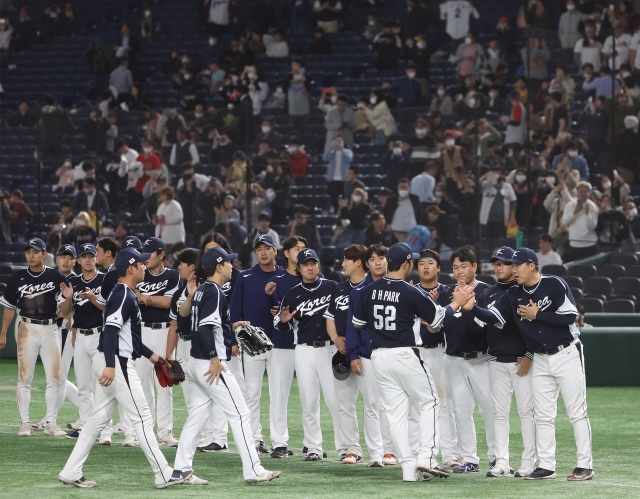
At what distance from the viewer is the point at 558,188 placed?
55.7 ft

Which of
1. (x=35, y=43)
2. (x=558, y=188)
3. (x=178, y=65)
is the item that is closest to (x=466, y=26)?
(x=178, y=65)

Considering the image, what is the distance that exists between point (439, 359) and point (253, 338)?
1568 mm

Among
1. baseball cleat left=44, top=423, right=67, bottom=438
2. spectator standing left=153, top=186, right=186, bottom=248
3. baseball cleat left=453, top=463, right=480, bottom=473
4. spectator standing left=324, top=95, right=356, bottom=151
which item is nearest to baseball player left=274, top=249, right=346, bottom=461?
baseball cleat left=453, top=463, right=480, bottom=473

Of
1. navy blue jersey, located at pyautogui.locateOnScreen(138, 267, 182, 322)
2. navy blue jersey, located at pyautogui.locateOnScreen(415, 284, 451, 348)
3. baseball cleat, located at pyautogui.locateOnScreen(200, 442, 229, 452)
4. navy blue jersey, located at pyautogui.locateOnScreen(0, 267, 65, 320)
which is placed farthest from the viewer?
navy blue jersey, located at pyautogui.locateOnScreen(0, 267, 65, 320)

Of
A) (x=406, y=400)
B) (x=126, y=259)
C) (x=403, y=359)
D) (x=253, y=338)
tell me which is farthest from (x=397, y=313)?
(x=126, y=259)

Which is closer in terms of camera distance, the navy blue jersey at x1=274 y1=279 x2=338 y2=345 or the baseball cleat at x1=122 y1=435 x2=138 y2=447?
the navy blue jersey at x1=274 y1=279 x2=338 y2=345

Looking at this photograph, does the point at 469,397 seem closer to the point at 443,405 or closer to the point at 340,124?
the point at 443,405

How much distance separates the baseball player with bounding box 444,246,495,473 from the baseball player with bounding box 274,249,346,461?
1142 mm

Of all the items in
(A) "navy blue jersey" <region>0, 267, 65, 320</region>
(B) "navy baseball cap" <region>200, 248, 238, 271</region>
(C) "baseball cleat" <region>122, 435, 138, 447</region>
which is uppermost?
(B) "navy baseball cap" <region>200, 248, 238, 271</region>

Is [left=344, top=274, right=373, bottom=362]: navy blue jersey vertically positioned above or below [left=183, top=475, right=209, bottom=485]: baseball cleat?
above

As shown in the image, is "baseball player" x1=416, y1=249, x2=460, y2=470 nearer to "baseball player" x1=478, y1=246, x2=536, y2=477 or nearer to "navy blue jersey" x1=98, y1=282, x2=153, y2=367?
"baseball player" x1=478, y1=246, x2=536, y2=477

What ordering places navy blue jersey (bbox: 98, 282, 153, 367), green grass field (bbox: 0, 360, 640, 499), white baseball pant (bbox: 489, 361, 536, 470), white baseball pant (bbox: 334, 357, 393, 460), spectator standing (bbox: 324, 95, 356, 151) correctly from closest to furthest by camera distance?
green grass field (bbox: 0, 360, 640, 499) < navy blue jersey (bbox: 98, 282, 153, 367) < white baseball pant (bbox: 489, 361, 536, 470) < white baseball pant (bbox: 334, 357, 393, 460) < spectator standing (bbox: 324, 95, 356, 151)

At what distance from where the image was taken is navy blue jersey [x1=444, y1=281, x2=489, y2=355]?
29.6ft

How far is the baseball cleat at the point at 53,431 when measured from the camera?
11.0 meters
